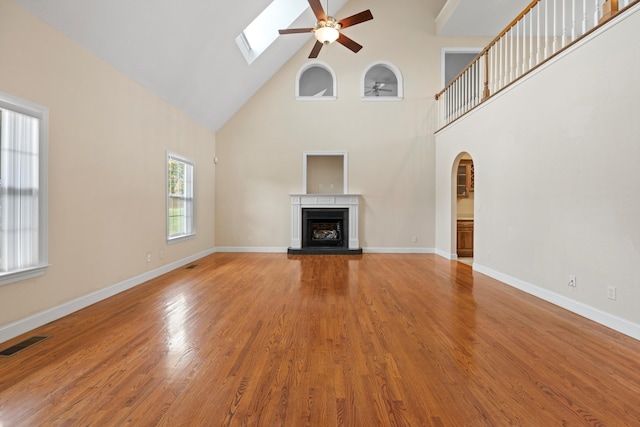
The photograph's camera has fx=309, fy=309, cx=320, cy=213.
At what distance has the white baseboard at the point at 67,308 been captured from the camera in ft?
8.16

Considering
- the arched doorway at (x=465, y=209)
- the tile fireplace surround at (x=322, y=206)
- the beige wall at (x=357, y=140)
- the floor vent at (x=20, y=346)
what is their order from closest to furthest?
the floor vent at (x=20, y=346), the arched doorway at (x=465, y=209), the tile fireplace surround at (x=322, y=206), the beige wall at (x=357, y=140)

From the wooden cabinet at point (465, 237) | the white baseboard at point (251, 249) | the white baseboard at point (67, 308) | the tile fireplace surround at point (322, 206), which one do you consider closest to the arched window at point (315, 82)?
the tile fireplace surround at point (322, 206)

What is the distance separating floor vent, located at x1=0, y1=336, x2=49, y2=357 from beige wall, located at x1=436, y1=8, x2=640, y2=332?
475 cm

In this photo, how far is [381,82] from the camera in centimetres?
745

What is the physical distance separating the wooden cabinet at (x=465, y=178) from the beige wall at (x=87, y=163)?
613 cm

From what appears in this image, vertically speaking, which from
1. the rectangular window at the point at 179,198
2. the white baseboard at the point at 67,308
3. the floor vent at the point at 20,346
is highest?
the rectangular window at the point at 179,198

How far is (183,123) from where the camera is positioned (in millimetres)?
5625

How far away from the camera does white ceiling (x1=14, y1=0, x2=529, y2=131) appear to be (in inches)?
122

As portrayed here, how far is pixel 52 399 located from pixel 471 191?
296 inches

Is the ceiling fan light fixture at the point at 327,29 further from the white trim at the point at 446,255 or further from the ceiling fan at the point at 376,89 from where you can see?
the white trim at the point at 446,255

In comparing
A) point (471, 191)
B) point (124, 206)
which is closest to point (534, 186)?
point (471, 191)

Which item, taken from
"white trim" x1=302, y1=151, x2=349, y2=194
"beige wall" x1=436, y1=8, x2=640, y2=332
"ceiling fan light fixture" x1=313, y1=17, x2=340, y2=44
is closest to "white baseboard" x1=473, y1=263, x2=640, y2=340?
"beige wall" x1=436, y1=8, x2=640, y2=332

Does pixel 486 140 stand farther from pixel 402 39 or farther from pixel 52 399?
pixel 52 399

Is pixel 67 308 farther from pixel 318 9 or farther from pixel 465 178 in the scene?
pixel 465 178
